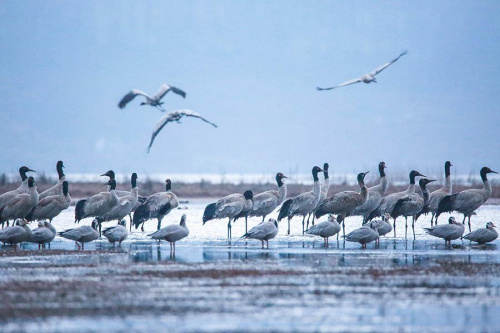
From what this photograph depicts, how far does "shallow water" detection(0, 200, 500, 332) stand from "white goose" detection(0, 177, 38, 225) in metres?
3.59

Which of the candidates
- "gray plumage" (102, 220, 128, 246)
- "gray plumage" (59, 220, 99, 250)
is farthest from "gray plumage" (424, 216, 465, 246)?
"gray plumage" (59, 220, 99, 250)

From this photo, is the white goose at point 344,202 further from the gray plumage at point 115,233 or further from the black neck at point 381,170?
the gray plumage at point 115,233

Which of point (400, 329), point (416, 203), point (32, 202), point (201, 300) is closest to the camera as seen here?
point (400, 329)

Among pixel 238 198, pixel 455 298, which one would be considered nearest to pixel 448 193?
pixel 238 198

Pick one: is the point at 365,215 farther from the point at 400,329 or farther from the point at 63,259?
the point at 400,329

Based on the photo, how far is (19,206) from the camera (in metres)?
20.6

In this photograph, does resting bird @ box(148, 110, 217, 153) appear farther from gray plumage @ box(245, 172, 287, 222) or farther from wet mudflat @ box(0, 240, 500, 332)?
wet mudflat @ box(0, 240, 500, 332)

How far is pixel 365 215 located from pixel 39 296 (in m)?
14.4

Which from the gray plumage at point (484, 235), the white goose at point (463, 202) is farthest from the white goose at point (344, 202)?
the gray plumage at point (484, 235)

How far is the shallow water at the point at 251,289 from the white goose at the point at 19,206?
3593 millimetres

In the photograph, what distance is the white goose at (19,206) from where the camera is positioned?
67.2 feet

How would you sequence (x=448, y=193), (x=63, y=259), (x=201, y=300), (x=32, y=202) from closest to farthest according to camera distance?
(x=201, y=300) < (x=63, y=259) < (x=32, y=202) < (x=448, y=193)

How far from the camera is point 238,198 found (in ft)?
75.3

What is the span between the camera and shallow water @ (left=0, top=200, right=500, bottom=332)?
8.70 metres
